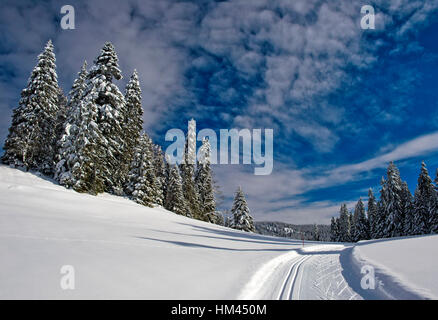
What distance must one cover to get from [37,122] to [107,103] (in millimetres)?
8466

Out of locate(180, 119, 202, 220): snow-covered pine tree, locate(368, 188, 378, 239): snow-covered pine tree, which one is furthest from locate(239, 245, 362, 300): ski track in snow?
locate(368, 188, 378, 239): snow-covered pine tree

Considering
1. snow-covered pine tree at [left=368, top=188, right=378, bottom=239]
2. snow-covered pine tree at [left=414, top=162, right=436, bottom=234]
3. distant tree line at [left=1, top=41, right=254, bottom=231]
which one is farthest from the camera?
snow-covered pine tree at [left=368, top=188, right=378, bottom=239]

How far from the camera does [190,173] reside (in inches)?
1777

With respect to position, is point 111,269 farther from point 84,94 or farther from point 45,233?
point 84,94

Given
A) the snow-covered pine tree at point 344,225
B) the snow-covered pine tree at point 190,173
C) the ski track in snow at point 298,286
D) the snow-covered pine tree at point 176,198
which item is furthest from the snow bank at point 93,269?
the snow-covered pine tree at point 344,225

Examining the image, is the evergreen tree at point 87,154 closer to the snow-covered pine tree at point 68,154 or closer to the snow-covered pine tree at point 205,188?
the snow-covered pine tree at point 68,154

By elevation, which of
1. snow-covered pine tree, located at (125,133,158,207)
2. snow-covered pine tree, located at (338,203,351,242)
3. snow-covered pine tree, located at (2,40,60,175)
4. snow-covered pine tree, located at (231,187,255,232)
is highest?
snow-covered pine tree, located at (2,40,60,175)

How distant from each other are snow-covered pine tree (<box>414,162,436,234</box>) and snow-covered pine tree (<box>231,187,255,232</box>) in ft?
86.4

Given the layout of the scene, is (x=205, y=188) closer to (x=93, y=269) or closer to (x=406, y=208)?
(x=406, y=208)

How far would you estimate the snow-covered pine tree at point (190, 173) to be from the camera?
43194 millimetres

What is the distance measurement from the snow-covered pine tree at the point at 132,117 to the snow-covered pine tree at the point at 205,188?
55.5ft

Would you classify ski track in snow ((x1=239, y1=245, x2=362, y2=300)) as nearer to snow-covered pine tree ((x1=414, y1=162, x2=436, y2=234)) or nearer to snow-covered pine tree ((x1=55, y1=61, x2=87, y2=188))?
snow-covered pine tree ((x1=55, y1=61, x2=87, y2=188))

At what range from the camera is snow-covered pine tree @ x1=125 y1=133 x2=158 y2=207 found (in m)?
30.1
